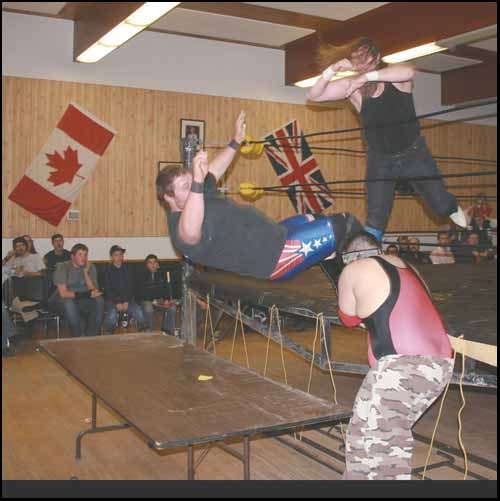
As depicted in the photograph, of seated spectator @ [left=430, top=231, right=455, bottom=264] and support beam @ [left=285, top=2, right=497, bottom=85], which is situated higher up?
support beam @ [left=285, top=2, right=497, bottom=85]

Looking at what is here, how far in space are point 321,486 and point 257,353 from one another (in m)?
5.06

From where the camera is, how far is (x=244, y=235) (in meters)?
2.67

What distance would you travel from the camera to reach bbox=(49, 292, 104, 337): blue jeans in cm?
668

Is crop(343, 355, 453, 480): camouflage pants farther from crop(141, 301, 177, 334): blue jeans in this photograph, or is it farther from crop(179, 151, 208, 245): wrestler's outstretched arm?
crop(141, 301, 177, 334): blue jeans

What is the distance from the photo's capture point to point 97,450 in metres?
4.03

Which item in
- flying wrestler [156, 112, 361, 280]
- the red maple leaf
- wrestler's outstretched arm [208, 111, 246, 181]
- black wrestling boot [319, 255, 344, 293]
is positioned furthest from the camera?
the red maple leaf

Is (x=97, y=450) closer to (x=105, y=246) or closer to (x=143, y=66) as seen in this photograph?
(x=105, y=246)

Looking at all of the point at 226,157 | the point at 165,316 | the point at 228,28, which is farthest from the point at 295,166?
the point at 226,157

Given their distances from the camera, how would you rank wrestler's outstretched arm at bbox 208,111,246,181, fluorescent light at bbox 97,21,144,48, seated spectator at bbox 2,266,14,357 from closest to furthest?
wrestler's outstretched arm at bbox 208,111,246,181, fluorescent light at bbox 97,21,144,48, seated spectator at bbox 2,266,14,357

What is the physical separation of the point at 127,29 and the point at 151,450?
13.5ft

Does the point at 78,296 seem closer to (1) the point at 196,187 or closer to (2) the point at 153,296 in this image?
(2) the point at 153,296

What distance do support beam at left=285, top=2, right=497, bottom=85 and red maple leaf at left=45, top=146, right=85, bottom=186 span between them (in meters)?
3.36

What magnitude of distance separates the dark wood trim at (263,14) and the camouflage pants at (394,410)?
200 inches

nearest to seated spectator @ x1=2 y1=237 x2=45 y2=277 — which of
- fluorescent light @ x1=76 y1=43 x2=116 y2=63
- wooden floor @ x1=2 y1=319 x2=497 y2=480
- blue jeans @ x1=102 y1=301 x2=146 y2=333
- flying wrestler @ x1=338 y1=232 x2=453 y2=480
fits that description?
blue jeans @ x1=102 y1=301 x2=146 y2=333
